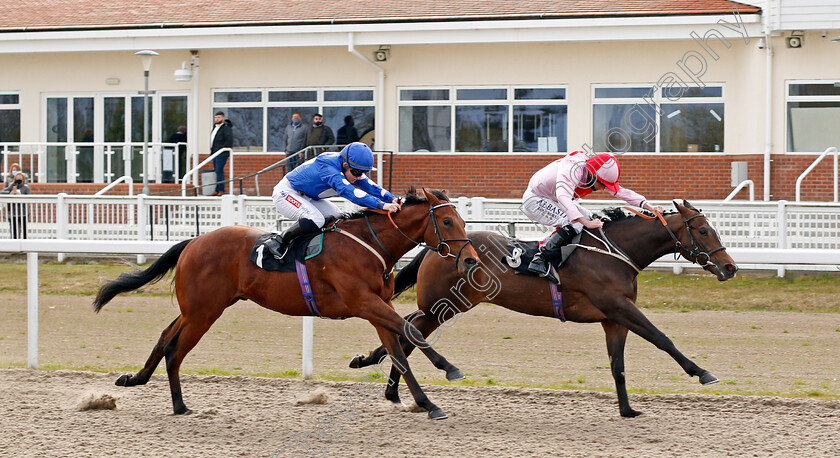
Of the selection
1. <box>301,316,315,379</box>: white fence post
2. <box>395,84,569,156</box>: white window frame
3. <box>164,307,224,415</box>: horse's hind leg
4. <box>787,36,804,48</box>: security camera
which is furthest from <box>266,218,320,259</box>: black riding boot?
<box>787,36,804,48</box>: security camera

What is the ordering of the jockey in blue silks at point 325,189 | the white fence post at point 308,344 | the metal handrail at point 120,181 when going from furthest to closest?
the metal handrail at point 120,181, the white fence post at point 308,344, the jockey in blue silks at point 325,189

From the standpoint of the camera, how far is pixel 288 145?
1681cm

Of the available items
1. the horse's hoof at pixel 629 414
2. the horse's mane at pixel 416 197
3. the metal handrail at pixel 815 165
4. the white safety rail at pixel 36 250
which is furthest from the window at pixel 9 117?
the horse's hoof at pixel 629 414

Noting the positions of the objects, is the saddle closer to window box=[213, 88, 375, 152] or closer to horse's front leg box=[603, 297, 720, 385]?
horse's front leg box=[603, 297, 720, 385]

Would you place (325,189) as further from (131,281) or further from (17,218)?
(17,218)

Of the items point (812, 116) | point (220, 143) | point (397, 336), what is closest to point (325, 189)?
point (397, 336)

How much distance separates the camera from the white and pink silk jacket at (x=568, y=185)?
644 centimetres

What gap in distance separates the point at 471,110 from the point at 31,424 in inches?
457

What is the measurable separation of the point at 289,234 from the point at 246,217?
7.51 meters

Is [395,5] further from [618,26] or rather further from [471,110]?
[618,26]

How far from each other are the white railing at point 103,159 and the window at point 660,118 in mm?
7223

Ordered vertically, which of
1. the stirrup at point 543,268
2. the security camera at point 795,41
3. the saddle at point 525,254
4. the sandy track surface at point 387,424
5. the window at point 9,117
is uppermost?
the security camera at point 795,41

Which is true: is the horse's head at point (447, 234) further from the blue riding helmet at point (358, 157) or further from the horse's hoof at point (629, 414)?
the horse's hoof at point (629, 414)

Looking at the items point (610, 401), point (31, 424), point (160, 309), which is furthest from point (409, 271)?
point (160, 309)
